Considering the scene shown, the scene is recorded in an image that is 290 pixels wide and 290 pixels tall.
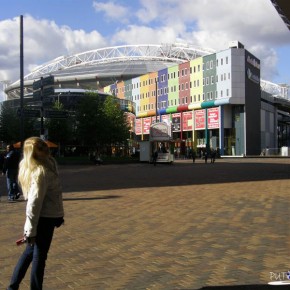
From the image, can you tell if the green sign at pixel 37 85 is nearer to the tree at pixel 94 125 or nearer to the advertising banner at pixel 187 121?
the tree at pixel 94 125

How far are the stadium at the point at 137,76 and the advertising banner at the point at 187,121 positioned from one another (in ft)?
5.13

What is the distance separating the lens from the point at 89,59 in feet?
473

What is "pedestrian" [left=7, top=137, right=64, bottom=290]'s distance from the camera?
4.26 metres

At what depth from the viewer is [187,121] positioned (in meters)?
86.8

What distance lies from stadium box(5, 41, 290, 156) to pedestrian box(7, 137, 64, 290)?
70477mm

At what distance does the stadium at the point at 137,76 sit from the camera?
82125 mm

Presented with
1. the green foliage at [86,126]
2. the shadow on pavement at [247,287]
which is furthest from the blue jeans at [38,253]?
the green foliage at [86,126]

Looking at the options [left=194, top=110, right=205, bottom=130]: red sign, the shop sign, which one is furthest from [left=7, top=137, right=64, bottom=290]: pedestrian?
[left=194, top=110, right=205, bottom=130]: red sign

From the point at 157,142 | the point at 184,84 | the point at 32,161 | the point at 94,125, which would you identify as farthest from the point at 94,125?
the point at 32,161

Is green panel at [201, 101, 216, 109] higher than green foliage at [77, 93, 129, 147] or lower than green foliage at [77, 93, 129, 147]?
higher

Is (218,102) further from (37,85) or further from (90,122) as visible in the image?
(37,85)

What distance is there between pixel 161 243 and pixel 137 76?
364ft

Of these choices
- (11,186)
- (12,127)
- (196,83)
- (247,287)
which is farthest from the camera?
(196,83)

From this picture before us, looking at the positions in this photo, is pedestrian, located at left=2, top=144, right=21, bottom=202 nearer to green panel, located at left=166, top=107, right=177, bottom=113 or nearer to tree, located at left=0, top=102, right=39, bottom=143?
tree, located at left=0, top=102, right=39, bottom=143
